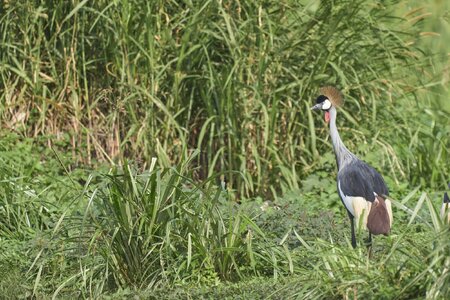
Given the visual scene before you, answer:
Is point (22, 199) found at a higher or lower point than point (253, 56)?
lower

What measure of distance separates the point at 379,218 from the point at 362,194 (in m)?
0.24

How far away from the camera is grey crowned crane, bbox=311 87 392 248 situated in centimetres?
695

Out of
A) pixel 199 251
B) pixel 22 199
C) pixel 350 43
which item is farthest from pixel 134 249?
pixel 350 43

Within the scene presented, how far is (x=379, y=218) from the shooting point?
6.96 m

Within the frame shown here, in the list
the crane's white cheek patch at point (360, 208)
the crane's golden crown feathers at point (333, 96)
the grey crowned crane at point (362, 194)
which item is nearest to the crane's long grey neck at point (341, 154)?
the grey crowned crane at point (362, 194)

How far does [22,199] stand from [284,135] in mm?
2400

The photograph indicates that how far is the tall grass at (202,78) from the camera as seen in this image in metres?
9.08

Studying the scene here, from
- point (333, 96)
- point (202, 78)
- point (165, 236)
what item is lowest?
point (165, 236)

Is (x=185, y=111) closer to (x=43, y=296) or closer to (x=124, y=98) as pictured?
(x=124, y=98)

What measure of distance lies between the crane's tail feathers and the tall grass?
198 centimetres

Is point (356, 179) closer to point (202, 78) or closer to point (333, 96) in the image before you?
point (333, 96)

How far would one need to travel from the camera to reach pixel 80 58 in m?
9.45

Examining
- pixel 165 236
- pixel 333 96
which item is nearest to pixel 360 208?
pixel 333 96

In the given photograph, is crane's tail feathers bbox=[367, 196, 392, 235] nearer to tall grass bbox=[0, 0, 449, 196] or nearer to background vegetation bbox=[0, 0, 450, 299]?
background vegetation bbox=[0, 0, 450, 299]
